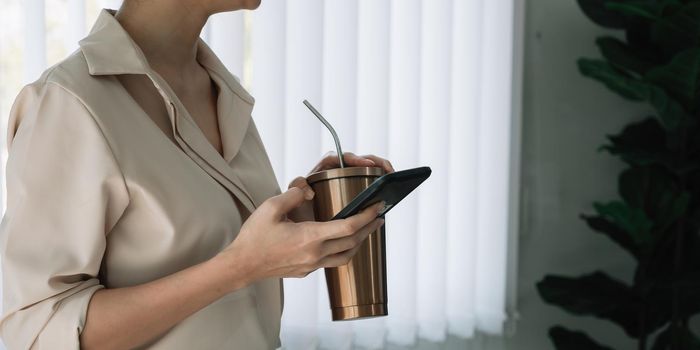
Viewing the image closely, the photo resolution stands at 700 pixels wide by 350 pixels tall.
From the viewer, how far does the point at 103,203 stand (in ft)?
2.55

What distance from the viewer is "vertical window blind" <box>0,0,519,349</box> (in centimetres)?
209

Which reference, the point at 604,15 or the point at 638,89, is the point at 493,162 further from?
the point at 604,15

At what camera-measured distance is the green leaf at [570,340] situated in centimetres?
265

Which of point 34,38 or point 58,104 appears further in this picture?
point 34,38

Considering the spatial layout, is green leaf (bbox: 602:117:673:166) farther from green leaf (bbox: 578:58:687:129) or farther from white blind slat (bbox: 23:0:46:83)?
white blind slat (bbox: 23:0:46:83)

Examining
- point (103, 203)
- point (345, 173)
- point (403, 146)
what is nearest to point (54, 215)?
point (103, 203)

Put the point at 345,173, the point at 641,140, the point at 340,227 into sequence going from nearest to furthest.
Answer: the point at 340,227 < the point at 345,173 < the point at 641,140

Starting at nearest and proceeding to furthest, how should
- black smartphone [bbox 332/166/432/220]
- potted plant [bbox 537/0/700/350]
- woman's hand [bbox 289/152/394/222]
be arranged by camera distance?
1. black smartphone [bbox 332/166/432/220]
2. woman's hand [bbox 289/152/394/222]
3. potted plant [bbox 537/0/700/350]

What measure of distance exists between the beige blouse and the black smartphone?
0.62 feet

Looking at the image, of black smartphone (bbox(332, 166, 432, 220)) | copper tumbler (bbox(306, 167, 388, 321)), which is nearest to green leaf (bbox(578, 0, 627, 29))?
copper tumbler (bbox(306, 167, 388, 321))

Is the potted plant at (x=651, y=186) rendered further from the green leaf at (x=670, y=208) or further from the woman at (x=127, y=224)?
the woman at (x=127, y=224)

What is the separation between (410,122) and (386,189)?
1615mm

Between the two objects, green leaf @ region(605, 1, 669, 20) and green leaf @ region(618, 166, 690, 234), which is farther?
green leaf @ region(618, 166, 690, 234)

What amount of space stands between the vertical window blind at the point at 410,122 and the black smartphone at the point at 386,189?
1181 millimetres
